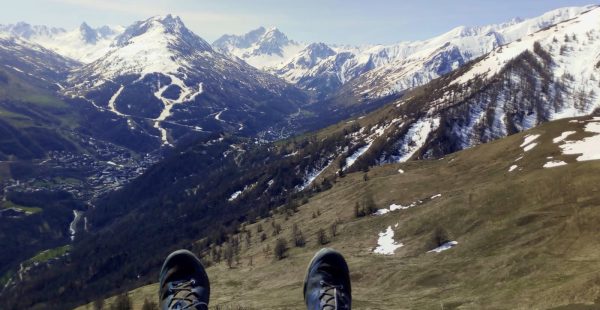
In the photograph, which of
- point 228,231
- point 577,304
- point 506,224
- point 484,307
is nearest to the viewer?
point 577,304

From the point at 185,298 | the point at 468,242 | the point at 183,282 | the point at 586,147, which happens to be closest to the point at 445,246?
the point at 468,242

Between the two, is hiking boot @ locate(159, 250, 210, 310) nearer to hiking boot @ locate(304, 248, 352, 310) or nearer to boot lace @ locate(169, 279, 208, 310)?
boot lace @ locate(169, 279, 208, 310)

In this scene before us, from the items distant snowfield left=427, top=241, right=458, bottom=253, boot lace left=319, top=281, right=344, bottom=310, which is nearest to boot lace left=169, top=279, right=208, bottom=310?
boot lace left=319, top=281, right=344, bottom=310

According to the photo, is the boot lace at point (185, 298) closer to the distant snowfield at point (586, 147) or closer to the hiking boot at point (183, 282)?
the hiking boot at point (183, 282)

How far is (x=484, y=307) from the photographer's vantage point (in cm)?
5484

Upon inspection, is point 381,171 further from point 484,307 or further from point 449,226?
point 484,307

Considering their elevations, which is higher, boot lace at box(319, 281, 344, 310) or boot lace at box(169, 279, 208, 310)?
boot lace at box(169, 279, 208, 310)

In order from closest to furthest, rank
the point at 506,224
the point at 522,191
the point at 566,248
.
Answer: the point at 566,248 < the point at 506,224 < the point at 522,191

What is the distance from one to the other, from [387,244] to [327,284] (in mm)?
85194

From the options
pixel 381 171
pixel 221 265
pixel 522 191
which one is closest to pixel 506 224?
pixel 522 191

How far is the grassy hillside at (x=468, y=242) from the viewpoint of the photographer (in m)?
60.5

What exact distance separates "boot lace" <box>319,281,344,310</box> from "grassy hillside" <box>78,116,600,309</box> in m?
33.2

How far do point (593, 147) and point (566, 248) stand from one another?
49.8 metres

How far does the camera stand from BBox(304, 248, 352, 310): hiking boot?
2195 centimetres
